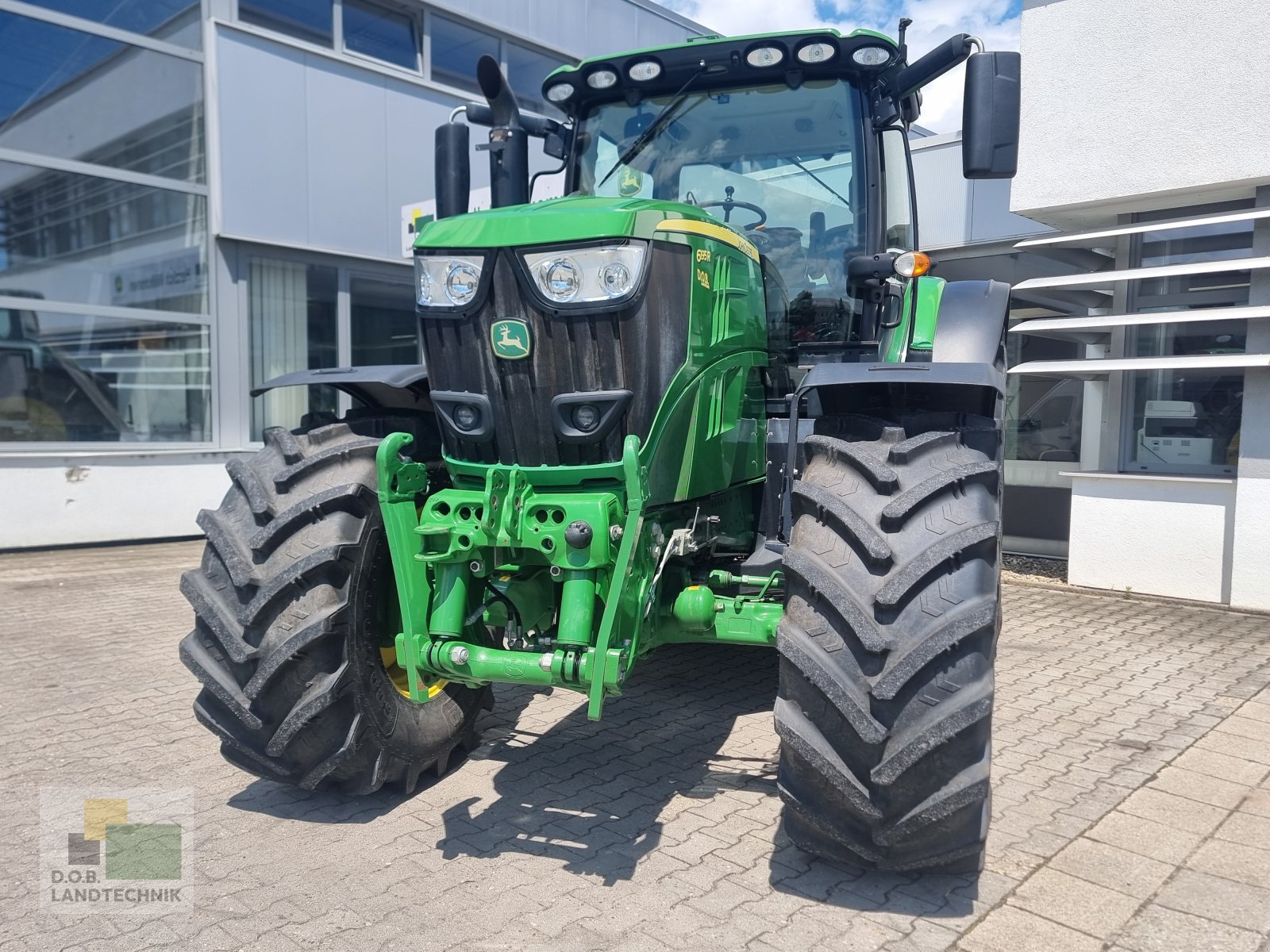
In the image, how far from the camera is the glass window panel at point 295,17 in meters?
10.0

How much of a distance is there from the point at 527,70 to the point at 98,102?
17.2ft

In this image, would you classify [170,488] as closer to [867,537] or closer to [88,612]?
[88,612]

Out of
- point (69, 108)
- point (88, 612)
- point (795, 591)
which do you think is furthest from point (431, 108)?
point (795, 591)

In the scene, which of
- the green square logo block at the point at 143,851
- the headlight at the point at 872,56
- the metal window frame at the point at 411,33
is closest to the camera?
the green square logo block at the point at 143,851

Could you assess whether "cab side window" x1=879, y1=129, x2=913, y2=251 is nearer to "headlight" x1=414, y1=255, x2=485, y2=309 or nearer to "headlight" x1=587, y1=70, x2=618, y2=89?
"headlight" x1=587, y1=70, x2=618, y2=89

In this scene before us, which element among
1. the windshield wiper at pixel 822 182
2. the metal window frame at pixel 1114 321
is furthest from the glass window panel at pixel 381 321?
the windshield wiper at pixel 822 182

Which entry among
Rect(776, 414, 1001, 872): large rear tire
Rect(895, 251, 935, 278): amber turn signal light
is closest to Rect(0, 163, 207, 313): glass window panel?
Rect(895, 251, 935, 278): amber turn signal light

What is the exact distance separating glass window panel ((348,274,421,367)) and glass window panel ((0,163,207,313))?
1742mm

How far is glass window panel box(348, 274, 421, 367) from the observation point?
11.3 meters

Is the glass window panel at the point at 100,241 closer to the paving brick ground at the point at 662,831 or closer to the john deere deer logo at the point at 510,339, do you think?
the paving brick ground at the point at 662,831

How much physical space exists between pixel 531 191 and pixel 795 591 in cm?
263

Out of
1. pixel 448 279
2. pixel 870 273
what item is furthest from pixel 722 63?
pixel 448 279

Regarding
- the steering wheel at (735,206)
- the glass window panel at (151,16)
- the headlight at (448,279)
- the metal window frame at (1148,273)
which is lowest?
the headlight at (448,279)

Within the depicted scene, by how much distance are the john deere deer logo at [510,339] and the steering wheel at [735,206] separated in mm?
1503
